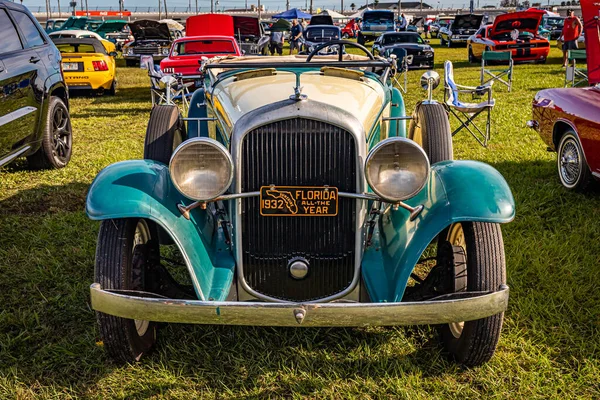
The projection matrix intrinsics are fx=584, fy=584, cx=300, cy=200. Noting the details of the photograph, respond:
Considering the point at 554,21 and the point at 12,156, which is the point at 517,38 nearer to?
the point at 12,156

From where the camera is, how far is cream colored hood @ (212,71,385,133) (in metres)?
3.19

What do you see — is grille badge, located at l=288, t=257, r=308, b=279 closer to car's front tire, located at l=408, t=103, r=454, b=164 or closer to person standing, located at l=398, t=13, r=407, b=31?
car's front tire, located at l=408, t=103, r=454, b=164

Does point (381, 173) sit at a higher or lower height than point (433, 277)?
higher

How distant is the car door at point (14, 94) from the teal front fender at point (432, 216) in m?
4.06

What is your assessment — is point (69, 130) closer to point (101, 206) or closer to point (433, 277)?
point (101, 206)

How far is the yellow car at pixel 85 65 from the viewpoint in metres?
12.5

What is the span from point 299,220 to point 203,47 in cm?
1035

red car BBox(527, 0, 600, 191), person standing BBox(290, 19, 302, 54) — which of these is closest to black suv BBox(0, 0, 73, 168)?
red car BBox(527, 0, 600, 191)

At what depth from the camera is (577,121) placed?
5.35 meters

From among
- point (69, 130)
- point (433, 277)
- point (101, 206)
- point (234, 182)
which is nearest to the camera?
point (101, 206)

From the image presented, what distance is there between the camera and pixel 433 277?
3115 mm

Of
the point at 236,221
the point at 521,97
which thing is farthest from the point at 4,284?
the point at 521,97

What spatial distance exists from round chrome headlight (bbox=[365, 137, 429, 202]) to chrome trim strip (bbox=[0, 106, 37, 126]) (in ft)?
13.5

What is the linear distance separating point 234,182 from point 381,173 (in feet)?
2.38
